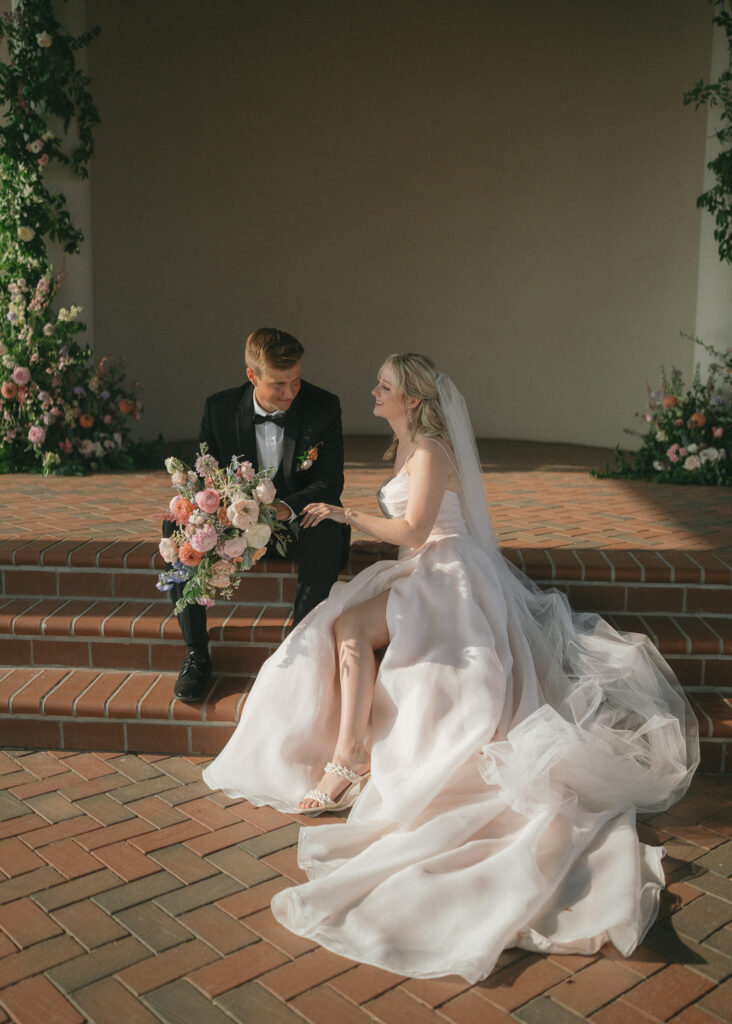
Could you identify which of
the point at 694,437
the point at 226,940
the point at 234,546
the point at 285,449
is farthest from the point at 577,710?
the point at 694,437

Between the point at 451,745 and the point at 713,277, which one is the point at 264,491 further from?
the point at 713,277

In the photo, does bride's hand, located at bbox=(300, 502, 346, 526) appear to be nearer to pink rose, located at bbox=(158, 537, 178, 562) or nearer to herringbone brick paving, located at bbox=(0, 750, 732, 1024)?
pink rose, located at bbox=(158, 537, 178, 562)

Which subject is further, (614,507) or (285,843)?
(614,507)

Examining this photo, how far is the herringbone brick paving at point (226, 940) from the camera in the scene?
7.18 ft

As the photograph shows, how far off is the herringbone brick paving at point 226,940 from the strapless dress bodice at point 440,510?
3.94ft

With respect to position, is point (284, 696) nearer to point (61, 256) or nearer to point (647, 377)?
point (61, 256)

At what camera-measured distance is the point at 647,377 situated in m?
8.34

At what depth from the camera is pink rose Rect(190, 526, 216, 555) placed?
324 centimetres

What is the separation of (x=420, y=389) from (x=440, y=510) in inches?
18.4

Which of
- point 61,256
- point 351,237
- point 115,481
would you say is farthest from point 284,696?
point 351,237

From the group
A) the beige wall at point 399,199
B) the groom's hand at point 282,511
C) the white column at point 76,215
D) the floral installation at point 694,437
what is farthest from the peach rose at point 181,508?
the beige wall at point 399,199

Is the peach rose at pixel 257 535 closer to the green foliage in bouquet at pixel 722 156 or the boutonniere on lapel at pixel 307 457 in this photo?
the boutonniere on lapel at pixel 307 457

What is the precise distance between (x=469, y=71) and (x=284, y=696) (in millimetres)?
7350

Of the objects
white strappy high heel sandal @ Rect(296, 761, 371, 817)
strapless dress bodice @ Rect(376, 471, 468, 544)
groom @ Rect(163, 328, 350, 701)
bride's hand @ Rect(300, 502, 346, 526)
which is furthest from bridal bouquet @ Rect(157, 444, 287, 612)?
white strappy high heel sandal @ Rect(296, 761, 371, 817)
